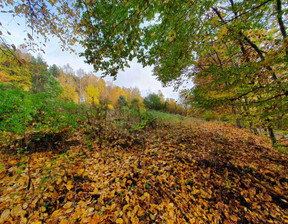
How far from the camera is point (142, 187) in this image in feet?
6.52

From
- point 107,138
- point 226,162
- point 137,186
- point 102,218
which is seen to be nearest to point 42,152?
point 107,138

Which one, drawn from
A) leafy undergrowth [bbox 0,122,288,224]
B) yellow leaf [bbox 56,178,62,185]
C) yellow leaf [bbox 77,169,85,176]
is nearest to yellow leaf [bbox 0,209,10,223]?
leafy undergrowth [bbox 0,122,288,224]

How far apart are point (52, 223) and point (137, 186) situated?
1301mm

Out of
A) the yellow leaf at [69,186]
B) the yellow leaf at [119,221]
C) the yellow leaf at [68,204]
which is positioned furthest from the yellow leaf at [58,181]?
the yellow leaf at [119,221]

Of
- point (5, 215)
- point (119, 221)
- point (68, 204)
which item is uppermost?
point (5, 215)

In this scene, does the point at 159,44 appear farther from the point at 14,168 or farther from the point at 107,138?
the point at 14,168

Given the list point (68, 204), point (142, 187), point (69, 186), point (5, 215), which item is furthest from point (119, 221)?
point (5, 215)

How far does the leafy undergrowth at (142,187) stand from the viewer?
1471 millimetres

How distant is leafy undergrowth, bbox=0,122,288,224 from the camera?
4.83 ft

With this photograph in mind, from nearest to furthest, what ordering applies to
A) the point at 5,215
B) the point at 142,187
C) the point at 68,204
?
the point at 5,215, the point at 68,204, the point at 142,187

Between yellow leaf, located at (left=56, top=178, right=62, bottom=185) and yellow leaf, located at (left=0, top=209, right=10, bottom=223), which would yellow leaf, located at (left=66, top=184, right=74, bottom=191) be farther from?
yellow leaf, located at (left=0, top=209, right=10, bottom=223)

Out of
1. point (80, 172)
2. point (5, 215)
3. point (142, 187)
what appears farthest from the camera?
point (80, 172)

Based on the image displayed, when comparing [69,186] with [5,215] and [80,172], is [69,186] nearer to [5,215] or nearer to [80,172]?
[80,172]

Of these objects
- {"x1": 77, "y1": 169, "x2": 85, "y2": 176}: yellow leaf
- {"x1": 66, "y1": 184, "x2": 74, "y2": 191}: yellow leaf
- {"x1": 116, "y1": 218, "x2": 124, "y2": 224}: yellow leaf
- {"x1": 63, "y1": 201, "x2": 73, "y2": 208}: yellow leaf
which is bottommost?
{"x1": 116, "y1": 218, "x2": 124, "y2": 224}: yellow leaf
